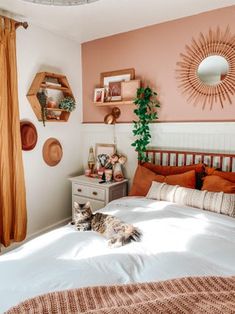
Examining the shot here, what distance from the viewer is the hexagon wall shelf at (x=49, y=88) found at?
2729mm

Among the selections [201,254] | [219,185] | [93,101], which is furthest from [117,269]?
[93,101]

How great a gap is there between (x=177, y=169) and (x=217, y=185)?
0.49m

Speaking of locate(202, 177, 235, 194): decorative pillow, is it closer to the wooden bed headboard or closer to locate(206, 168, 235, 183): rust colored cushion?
locate(206, 168, 235, 183): rust colored cushion

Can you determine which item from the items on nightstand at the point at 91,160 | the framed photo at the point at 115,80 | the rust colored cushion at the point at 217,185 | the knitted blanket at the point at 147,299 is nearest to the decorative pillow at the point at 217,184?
the rust colored cushion at the point at 217,185

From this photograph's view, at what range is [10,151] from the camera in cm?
251

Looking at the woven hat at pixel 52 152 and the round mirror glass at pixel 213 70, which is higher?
the round mirror glass at pixel 213 70

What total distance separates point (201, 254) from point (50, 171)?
2.17m

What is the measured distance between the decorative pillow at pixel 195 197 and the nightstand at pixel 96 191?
2.00 ft

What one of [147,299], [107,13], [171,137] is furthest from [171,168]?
[147,299]

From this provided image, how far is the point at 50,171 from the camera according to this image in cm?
311

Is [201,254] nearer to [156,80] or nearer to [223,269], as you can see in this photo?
[223,269]

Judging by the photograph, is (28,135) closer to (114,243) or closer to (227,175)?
(114,243)

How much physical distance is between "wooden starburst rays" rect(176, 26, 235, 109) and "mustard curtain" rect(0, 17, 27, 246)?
169 centimetres

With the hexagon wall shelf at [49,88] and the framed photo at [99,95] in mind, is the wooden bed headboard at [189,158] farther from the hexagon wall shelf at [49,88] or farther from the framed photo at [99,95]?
the hexagon wall shelf at [49,88]
